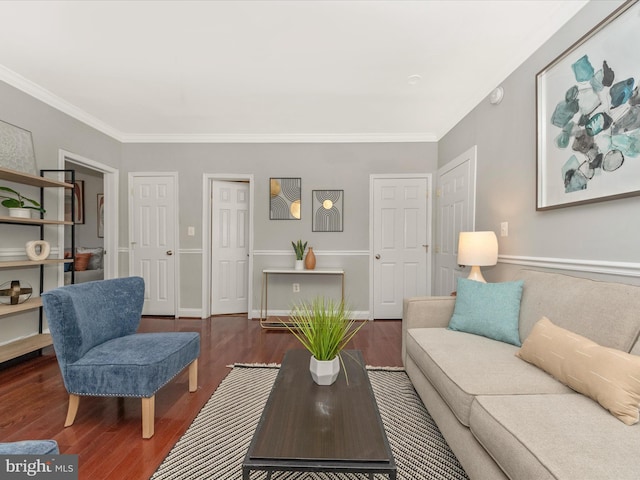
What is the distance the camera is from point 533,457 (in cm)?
83

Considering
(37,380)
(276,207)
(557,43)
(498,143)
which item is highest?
(557,43)

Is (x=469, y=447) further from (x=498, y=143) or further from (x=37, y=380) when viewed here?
(x=37, y=380)

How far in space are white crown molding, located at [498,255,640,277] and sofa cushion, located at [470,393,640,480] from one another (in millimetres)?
706

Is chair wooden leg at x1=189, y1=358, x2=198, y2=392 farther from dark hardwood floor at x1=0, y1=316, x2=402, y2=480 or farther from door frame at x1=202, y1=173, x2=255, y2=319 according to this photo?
door frame at x1=202, y1=173, x2=255, y2=319

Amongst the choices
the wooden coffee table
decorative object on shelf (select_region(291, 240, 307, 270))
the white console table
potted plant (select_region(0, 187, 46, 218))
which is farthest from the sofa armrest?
potted plant (select_region(0, 187, 46, 218))

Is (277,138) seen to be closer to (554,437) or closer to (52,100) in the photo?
(52,100)

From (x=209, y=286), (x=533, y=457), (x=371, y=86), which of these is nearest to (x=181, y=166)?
(x=209, y=286)

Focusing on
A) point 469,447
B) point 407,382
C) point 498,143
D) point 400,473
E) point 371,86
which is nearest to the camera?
point 469,447

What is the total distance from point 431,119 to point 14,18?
143 inches

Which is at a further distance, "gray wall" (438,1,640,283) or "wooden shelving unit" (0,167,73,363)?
"wooden shelving unit" (0,167,73,363)

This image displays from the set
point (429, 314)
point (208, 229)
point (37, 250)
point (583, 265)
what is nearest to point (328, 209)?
point (208, 229)

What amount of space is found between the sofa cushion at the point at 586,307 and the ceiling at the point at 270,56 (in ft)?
5.25

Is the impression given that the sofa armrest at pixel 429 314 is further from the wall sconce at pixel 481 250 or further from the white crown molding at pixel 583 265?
the white crown molding at pixel 583 265

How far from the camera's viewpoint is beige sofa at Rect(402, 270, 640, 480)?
823mm
